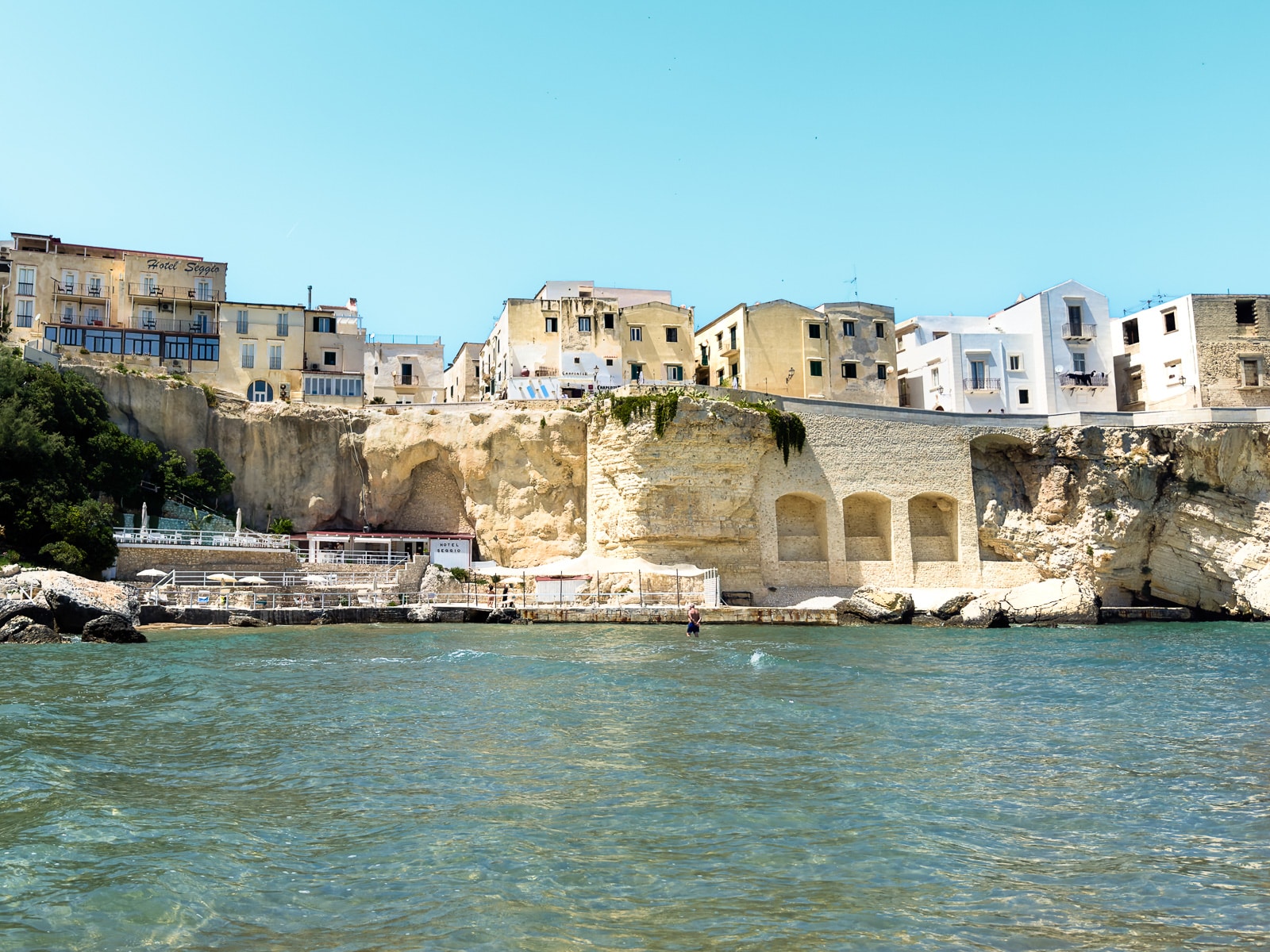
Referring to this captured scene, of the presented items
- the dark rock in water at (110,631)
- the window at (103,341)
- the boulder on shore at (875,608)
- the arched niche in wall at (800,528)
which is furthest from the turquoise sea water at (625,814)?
the window at (103,341)

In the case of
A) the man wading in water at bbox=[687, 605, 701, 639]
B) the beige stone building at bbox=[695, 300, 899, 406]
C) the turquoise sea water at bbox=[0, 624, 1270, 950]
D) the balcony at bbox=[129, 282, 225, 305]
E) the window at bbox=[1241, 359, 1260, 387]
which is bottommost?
the turquoise sea water at bbox=[0, 624, 1270, 950]

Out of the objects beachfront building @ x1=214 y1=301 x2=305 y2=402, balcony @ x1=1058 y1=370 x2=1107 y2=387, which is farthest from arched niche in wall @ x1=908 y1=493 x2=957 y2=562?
beachfront building @ x1=214 y1=301 x2=305 y2=402

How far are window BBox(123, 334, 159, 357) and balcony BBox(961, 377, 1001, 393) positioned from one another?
3414 centimetres

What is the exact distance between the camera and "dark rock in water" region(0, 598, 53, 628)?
872 inches

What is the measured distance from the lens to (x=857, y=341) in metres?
45.1

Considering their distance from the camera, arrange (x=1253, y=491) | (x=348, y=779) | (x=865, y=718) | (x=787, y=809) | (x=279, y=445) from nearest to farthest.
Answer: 1. (x=787, y=809)
2. (x=348, y=779)
3. (x=865, y=718)
4. (x=1253, y=491)
5. (x=279, y=445)

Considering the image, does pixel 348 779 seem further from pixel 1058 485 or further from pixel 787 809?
pixel 1058 485

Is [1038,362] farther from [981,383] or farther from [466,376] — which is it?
[466,376]

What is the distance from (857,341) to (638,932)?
136 feet

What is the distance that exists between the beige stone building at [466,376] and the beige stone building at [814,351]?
15755 mm

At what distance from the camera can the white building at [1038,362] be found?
44.4 metres

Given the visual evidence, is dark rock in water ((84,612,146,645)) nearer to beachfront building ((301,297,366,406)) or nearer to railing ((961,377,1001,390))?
beachfront building ((301,297,366,406))

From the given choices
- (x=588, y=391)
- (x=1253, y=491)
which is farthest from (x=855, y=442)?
(x=1253, y=491)

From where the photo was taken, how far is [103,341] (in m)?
43.5
